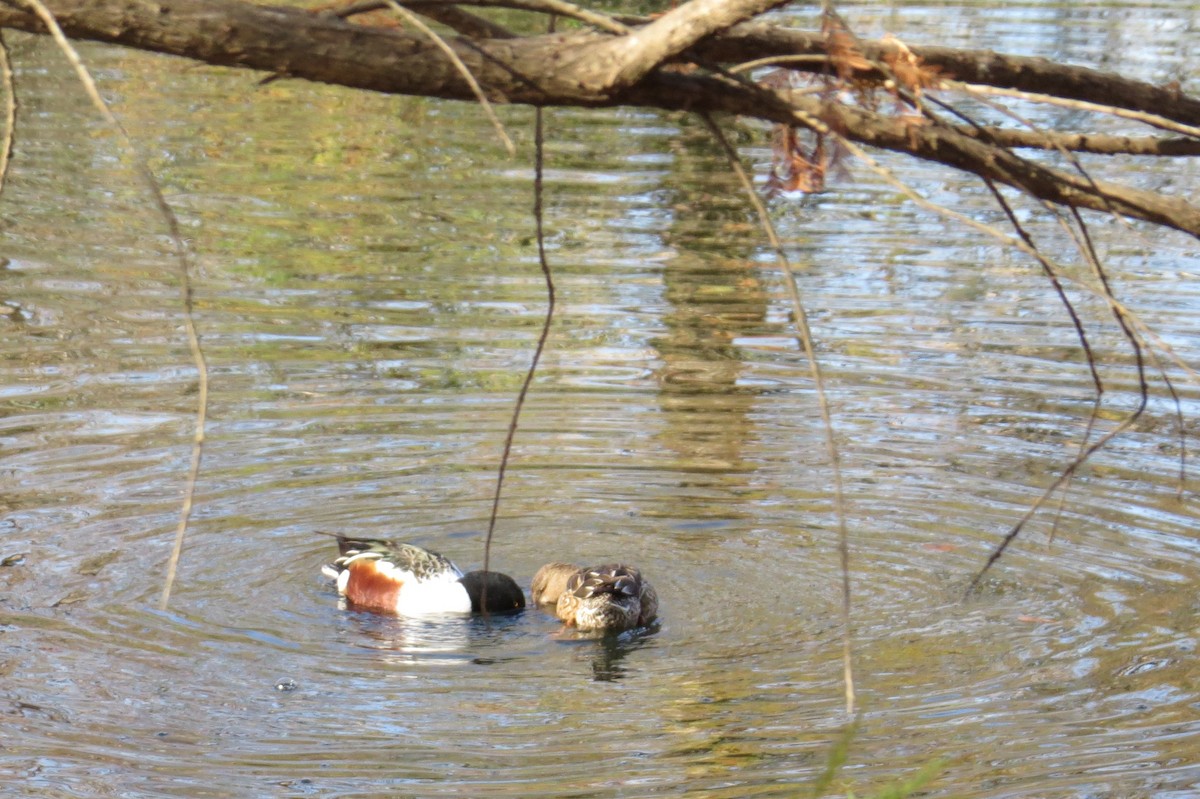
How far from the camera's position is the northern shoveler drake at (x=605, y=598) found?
6.56m

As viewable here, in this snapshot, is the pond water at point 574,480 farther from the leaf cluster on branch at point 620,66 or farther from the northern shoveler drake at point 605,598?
the leaf cluster on branch at point 620,66

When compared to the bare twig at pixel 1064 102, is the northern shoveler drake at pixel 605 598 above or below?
below

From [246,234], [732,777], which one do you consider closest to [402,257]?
[246,234]

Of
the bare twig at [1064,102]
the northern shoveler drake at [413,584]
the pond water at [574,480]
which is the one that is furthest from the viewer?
the northern shoveler drake at [413,584]

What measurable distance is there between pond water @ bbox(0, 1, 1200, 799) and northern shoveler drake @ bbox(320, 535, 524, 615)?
0.10 meters

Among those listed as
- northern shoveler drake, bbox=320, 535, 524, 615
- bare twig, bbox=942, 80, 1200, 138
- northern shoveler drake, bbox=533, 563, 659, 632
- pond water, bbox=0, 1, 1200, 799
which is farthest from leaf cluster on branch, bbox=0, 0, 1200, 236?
northern shoveler drake, bbox=320, 535, 524, 615

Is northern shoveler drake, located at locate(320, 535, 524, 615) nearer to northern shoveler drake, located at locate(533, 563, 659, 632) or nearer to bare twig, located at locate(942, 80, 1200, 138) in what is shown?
northern shoveler drake, located at locate(533, 563, 659, 632)

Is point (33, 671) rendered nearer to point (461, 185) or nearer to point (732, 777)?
point (732, 777)

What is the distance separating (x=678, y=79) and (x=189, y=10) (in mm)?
1074

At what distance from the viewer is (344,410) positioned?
9.13 metres

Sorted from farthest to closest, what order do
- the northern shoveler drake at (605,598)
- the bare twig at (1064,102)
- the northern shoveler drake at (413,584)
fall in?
the northern shoveler drake at (413,584) → the northern shoveler drake at (605,598) → the bare twig at (1064,102)

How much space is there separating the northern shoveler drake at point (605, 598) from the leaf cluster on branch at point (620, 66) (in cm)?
303

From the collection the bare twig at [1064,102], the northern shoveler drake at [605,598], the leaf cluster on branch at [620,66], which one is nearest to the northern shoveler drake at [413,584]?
the northern shoveler drake at [605,598]

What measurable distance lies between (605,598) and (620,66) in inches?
132
